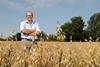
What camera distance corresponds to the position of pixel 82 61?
10.7 feet

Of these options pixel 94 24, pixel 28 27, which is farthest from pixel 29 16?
pixel 94 24

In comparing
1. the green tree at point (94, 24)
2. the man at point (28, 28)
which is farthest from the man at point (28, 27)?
the green tree at point (94, 24)

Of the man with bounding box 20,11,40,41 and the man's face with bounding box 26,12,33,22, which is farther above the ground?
the man's face with bounding box 26,12,33,22

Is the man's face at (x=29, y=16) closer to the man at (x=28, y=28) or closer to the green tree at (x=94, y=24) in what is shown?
the man at (x=28, y=28)

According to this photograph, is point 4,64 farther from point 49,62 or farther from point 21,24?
point 21,24

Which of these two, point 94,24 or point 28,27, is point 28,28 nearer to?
point 28,27

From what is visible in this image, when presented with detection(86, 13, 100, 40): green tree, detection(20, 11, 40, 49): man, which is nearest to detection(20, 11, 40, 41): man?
detection(20, 11, 40, 49): man

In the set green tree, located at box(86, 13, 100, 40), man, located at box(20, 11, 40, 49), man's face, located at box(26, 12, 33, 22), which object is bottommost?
man, located at box(20, 11, 40, 49)

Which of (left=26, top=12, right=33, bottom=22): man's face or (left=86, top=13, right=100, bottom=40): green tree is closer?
(left=26, top=12, right=33, bottom=22): man's face

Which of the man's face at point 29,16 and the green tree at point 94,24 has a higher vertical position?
the green tree at point 94,24

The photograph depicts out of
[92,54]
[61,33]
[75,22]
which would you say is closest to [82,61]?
[92,54]

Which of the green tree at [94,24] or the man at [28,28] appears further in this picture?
the green tree at [94,24]

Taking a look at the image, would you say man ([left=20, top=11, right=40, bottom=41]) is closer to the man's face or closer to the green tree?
the man's face

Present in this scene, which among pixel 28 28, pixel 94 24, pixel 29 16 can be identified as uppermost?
pixel 94 24
